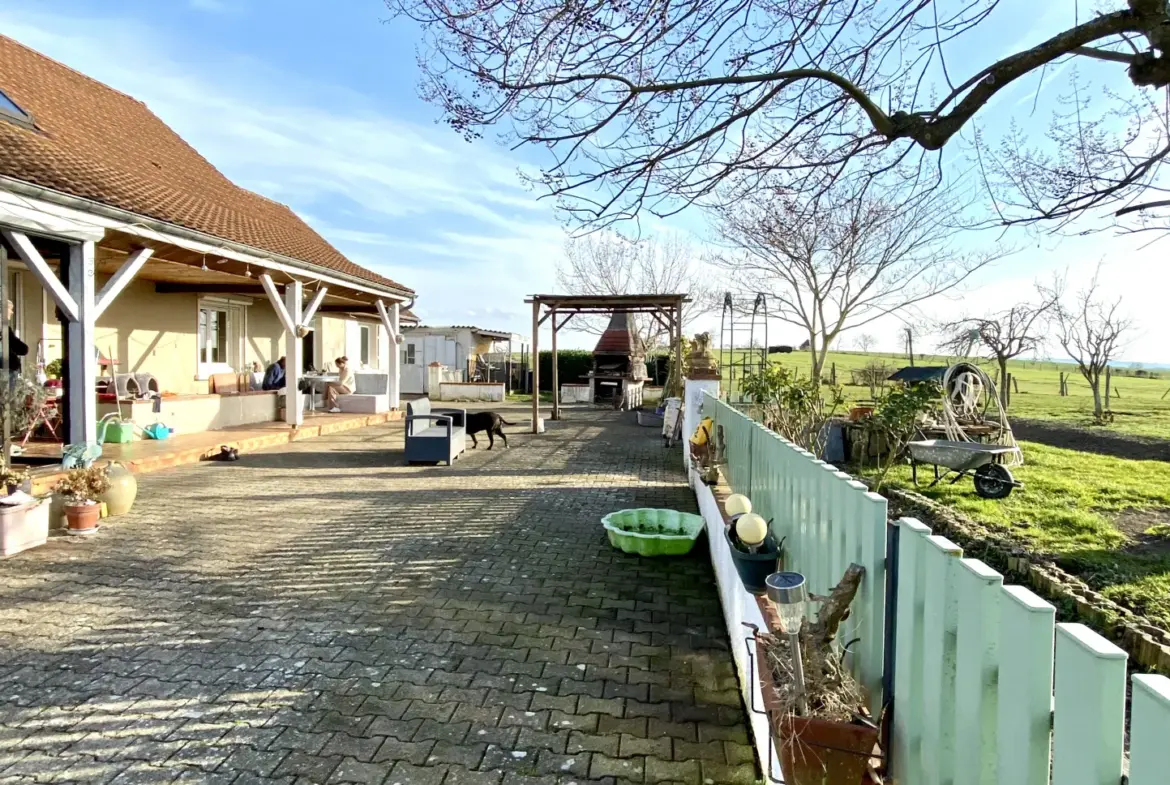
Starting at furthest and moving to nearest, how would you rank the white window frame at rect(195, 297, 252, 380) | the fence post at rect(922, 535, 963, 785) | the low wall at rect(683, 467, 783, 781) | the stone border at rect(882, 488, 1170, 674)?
the white window frame at rect(195, 297, 252, 380), the stone border at rect(882, 488, 1170, 674), the low wall at rect(683, 467, 783, 781), the fence post at rect(922, 535, 963, 785)

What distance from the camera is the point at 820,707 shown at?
5.38 feet

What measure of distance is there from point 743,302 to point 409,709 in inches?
659

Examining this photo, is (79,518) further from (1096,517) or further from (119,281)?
(1096,517)

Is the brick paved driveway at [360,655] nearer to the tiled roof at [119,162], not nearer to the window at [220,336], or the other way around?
the tiled roof at [119,162]

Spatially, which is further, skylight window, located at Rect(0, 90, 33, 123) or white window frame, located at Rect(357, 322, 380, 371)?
white window frame, located at Rect(357, 322, 380, 371)

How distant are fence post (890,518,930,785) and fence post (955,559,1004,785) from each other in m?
0.19

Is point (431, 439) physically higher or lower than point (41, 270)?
lower

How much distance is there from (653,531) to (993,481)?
16.4ft

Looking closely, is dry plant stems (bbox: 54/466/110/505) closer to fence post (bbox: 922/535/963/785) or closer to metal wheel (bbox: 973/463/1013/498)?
fence post (bbox: 922/535/963/785)

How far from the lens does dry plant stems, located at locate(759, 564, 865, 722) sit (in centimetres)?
163

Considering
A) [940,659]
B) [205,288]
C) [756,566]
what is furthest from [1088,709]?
[205,288]

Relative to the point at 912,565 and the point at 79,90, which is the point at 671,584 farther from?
the point at 79,90

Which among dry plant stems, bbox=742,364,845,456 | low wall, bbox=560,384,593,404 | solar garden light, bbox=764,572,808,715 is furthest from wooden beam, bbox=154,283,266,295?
solar garden light, bbox=764,572,808,715

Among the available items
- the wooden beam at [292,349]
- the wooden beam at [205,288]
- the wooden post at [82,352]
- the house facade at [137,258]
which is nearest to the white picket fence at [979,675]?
the house facade at [137,258]
